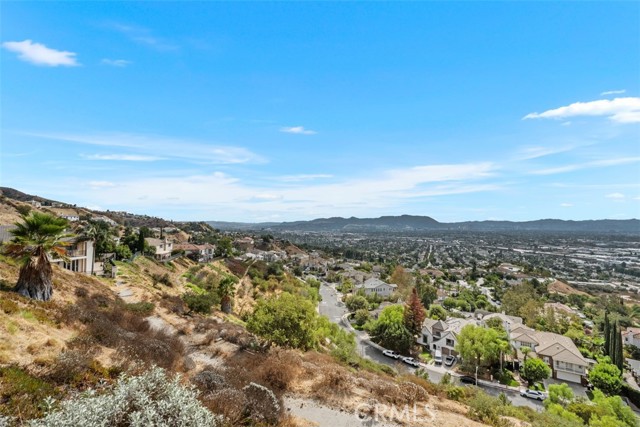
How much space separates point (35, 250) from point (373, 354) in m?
32.2

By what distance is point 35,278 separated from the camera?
13828 mm

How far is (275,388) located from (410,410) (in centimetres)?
436

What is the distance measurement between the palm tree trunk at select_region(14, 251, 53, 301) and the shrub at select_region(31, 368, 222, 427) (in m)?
10.8

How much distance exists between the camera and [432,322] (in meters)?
41.2

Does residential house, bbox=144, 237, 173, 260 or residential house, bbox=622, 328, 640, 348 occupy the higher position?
residential house, bbox=144, 237, 173, 260

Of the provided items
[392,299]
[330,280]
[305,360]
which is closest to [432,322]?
[392,299]

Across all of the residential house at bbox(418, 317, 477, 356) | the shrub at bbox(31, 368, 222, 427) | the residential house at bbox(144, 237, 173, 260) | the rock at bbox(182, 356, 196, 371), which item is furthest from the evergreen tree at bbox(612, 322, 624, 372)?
the residential house at bbox(144, 237, 173, 260)

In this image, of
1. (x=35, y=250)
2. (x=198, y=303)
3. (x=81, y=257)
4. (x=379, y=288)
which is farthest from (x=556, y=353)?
(x=81, y=257)

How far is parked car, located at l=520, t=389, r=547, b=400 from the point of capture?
1082 inches

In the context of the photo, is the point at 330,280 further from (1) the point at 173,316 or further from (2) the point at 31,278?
(2) the point at 31,278

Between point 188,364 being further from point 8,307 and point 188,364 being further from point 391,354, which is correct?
point 391,354

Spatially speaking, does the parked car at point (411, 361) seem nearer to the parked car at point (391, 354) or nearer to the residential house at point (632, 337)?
the parked car at point (391, 354)
